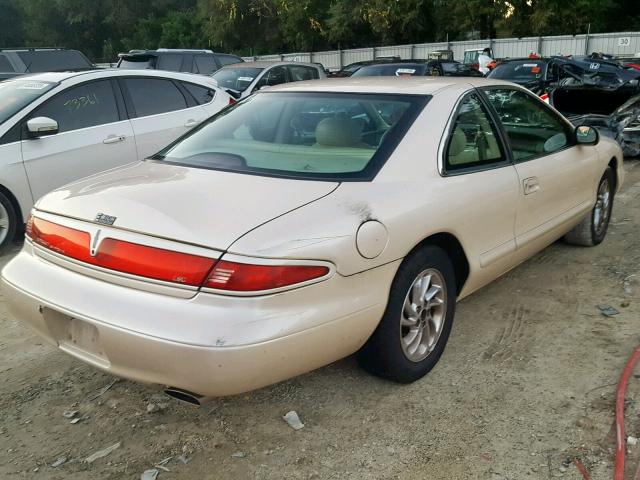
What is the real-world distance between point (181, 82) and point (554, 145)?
4218 millimetres

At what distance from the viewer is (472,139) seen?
3.49 m

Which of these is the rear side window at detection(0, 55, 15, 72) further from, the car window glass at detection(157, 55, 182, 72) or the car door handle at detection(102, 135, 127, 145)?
the car door handle at detection(102, 135, 127, 145)

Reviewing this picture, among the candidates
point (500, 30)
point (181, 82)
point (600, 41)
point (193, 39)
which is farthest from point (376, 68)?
point (193, 39)

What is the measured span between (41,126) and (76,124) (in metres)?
0.52

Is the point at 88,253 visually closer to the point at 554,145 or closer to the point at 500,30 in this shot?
the point at 554,145

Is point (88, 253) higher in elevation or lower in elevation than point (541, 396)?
higher

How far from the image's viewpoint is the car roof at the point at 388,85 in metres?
3.42

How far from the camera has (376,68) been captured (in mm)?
12586

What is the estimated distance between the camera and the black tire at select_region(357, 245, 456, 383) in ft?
9.23

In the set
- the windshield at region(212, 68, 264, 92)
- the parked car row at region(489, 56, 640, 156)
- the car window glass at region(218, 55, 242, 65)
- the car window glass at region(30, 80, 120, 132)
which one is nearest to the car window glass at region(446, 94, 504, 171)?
the car window glass at region(30, 80, 120, 132)

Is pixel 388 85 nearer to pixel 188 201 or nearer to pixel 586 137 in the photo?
pixel 188 201

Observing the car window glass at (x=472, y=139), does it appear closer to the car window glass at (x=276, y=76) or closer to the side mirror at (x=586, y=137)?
the side mirror at (x=586, y=137)

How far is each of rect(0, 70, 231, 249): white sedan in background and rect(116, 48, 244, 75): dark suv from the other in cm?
659

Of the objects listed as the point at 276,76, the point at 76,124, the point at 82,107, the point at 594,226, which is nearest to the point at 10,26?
the point at 276,76
